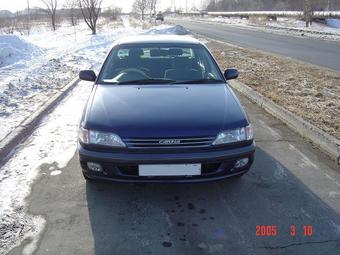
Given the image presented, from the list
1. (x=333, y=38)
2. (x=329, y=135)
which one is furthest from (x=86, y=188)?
(x=333, y=38)

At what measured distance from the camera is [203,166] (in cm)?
356

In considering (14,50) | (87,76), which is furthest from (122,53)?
(14,50)

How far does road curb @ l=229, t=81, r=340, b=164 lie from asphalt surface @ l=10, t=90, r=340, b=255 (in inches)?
15.4

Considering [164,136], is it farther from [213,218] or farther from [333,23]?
[333,23]

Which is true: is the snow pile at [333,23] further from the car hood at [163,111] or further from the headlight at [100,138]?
the headlight at [100,138]

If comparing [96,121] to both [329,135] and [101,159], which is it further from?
[329,135]

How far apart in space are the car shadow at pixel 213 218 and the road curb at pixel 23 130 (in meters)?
1.54

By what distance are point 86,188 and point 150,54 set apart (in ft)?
6.83

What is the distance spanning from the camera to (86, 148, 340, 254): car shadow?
10.0ft

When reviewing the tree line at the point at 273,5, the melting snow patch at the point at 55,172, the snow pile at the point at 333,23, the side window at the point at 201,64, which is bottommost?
the melting snow patch at the point at 55,172

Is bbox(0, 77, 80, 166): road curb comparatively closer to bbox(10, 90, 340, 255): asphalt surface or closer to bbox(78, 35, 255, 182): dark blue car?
bbox(10, 90, 340, 255): asphalt surface

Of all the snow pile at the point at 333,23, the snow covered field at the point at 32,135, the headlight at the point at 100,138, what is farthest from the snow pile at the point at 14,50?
the snow pile at the point at 333,23

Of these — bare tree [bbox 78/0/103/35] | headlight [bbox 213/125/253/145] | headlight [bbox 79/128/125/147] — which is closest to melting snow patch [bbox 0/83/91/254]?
headlight [bbox 79/128/125/147]

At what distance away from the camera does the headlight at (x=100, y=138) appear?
354 centimetres
